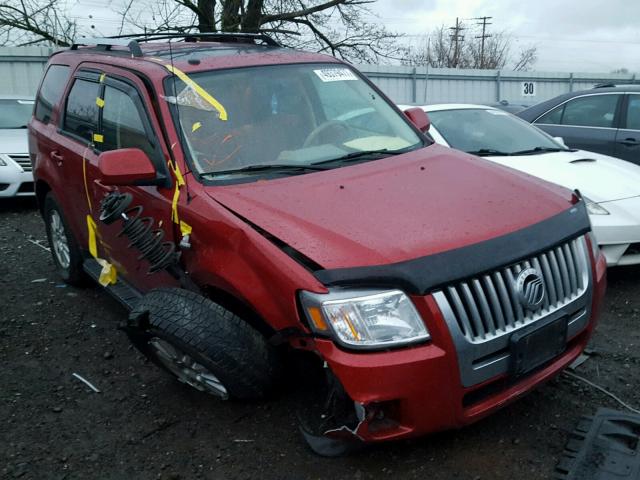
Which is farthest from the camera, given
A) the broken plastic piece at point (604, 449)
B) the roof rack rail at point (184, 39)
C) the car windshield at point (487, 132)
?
the car windshield at point (487, 132)

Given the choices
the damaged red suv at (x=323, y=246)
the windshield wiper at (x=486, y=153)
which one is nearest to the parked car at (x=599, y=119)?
the windshield wiper at (x=486, y=153)

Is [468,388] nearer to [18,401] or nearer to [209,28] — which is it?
[18,401]

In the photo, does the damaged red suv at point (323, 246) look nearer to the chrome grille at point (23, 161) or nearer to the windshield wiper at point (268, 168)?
the windshield wiper at point (268, 168)

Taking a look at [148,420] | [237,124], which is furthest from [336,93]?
[148,420]

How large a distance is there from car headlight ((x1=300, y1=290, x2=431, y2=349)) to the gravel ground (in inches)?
27.9

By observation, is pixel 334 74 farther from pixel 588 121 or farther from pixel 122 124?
pixel 588 121

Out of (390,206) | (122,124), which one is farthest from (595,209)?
(122,124)

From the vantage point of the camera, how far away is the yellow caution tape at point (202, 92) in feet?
11.9

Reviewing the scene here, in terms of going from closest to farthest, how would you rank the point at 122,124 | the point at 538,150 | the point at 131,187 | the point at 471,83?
the point at 131,187 → the point at 122,124 → the point at 538,150 → the point at 471,83

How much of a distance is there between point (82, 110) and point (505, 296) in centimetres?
335

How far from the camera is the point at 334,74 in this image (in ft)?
14.0

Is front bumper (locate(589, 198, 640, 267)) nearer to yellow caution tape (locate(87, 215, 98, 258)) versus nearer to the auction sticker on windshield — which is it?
the auction sticker on windshield

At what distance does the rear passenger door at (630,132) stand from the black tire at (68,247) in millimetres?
5777

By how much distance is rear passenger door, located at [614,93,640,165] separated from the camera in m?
7.05
